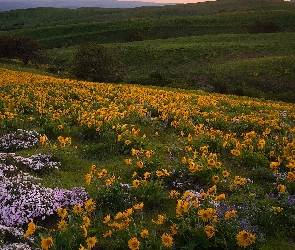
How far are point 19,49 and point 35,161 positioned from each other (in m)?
42.8

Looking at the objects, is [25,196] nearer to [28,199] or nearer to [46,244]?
[28,199]

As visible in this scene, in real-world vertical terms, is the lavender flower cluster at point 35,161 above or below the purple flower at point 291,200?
above

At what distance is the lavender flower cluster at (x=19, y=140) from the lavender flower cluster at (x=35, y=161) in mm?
1321

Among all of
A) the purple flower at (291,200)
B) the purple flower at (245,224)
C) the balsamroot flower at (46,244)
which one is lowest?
the purple flower at (291,200)

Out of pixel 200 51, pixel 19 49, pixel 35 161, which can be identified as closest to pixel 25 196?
pixel 35 161

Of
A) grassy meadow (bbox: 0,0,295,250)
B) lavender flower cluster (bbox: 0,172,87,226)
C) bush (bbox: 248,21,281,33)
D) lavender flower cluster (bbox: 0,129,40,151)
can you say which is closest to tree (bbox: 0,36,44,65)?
grassy meadow (bbox: 0,0,295,250)

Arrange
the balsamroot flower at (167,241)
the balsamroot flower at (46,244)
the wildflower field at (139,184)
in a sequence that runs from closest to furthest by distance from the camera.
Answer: the balsamroot flower at (46,244), the balsamroot flower at (167,241), the wildflower field at (139,184)

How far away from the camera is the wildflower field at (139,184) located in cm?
541

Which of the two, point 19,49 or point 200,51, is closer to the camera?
point 19,49

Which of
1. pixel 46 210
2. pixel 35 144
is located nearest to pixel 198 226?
pixel 46 210

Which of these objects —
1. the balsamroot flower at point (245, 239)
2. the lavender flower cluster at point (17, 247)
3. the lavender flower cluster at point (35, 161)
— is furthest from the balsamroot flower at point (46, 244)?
the lavender flower cluster at point (35, 161)

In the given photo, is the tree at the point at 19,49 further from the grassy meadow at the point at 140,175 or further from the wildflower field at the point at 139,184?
the wildflower field at the point at 139,184

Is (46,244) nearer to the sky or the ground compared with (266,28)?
nearer to the ground

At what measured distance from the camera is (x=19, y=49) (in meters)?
46.9
